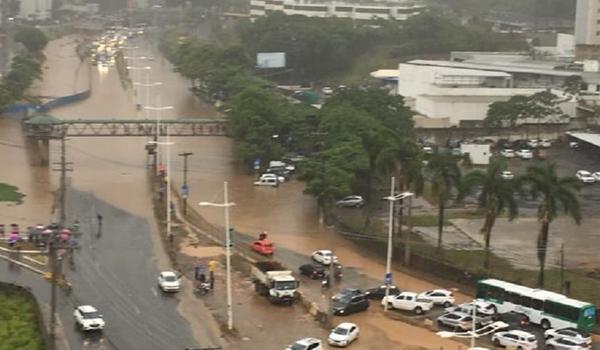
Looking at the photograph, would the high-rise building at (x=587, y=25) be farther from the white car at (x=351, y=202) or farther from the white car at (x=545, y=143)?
the white car at (x=351, y=202)

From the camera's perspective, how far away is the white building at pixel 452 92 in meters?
38.2

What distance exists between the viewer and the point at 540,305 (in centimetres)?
1611

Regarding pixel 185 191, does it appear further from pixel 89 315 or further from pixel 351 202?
pixel 89 315

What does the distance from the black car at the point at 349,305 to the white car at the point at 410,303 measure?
1.36 feet

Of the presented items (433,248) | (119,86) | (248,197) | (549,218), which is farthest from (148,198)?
(119,86)

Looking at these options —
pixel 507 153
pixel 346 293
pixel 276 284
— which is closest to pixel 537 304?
pixel 346 293

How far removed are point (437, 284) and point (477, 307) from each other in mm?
2308

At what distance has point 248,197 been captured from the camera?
86.1ft

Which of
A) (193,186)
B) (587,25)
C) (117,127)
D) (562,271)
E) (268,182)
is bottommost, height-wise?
(193,186)

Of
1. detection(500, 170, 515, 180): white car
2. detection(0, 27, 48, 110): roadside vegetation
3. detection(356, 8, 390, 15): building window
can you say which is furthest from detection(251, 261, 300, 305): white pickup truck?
detection(356, 8, 390, 15): building window

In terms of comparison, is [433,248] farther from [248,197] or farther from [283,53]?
[283,53]

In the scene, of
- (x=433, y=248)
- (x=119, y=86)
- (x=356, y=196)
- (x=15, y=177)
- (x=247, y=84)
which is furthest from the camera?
(x=119, y=86)

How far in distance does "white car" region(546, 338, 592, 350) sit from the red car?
6.96 metres

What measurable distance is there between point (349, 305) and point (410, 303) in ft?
3.24
